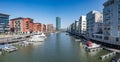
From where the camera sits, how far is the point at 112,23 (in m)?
68.8

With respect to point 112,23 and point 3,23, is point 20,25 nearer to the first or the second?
point 3,23

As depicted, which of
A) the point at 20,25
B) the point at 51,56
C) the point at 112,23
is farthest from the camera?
the point at 20,25

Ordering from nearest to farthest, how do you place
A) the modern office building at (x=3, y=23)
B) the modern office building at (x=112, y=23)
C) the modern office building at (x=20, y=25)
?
1. the modern office building at (x=112, y=23)
2. the modern office building at (x=3, y=23)
3. the modern office building at (x=20, y=25)

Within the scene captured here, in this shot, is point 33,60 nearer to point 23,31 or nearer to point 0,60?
point 0,60

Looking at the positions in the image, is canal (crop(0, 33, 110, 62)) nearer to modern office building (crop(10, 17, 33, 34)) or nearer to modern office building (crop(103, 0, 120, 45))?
modern office building (crop(103, 0, 120, 45))

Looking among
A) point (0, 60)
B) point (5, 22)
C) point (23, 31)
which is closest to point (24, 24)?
point (23, 31)

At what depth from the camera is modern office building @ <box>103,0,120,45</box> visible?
212 ft

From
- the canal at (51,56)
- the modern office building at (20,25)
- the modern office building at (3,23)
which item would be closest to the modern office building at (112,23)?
the canal at (51,56)

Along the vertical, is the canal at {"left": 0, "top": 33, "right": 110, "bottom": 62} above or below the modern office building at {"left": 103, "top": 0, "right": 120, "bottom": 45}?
below

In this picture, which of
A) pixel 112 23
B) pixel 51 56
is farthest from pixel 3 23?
pixel 51 56

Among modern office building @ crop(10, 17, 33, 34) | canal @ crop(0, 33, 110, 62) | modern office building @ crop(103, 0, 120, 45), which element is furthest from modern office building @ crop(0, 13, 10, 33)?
modern office building @ crop(103, 0, 120, 45)

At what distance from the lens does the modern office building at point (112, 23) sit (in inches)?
2539

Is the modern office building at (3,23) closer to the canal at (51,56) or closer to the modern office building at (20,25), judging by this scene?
the modern office building at (20,25)

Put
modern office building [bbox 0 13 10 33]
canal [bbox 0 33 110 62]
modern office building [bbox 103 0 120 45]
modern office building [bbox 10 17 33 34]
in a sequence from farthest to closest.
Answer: modern office building [bbox 10 17 33 34] < modern office building [bbox 0 13 10 33] < modern office building [bbox 103 0 120 45] < canal [bbox 0 33 110 62]
